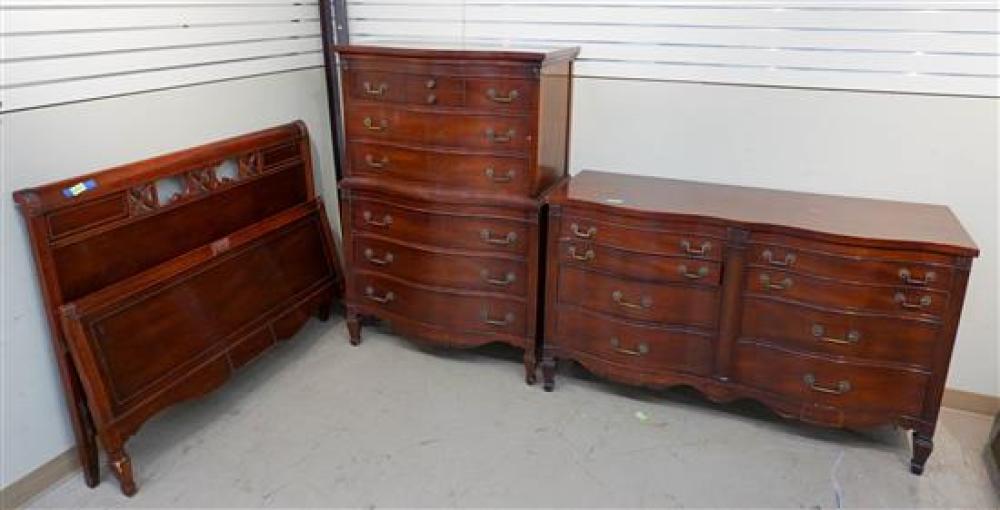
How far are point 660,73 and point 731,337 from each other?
1.05m

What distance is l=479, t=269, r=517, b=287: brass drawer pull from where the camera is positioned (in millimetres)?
2686

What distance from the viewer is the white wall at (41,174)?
2016mm

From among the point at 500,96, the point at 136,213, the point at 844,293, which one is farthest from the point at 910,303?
the point at 136,213

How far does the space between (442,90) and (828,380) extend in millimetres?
1677

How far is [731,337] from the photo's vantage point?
2404mm

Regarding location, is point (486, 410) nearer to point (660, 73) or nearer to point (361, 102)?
point (361, 102)

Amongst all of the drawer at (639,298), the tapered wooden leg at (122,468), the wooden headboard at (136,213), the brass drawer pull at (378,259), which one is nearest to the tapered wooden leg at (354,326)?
the brass drawer pull at (378,259)

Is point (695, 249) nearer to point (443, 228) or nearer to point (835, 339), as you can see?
point (835, 339)

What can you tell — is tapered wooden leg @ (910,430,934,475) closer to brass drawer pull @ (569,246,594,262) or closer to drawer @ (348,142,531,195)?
brass drawer pull @ (569,246,594,262)

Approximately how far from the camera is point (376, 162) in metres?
2.78

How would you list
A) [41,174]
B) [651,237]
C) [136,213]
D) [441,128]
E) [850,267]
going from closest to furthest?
1. [41,174]
2. [850,267]
3. [136,213]
4. [651,237]
5. [441,128]

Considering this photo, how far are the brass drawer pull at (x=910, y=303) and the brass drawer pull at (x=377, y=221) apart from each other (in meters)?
1.82

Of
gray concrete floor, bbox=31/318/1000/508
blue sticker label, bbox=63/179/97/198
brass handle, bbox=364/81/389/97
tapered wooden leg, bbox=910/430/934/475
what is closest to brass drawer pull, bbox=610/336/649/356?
gray concrete floor, bbox=31/318/1000/508

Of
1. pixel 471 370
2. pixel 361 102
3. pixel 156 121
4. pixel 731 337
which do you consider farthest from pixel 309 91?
pixel 731 337
